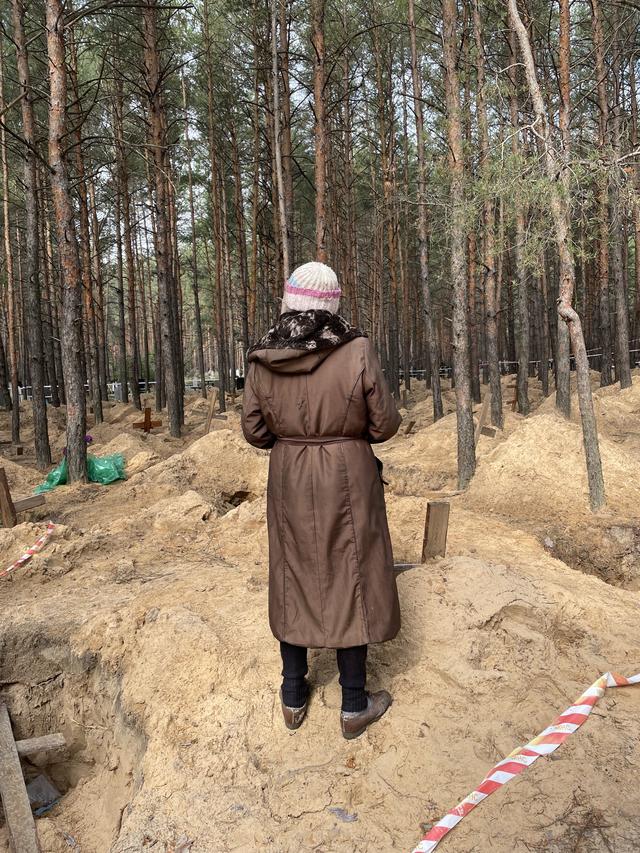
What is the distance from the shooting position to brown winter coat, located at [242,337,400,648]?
7.50ft

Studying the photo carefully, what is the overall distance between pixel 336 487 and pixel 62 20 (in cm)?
914

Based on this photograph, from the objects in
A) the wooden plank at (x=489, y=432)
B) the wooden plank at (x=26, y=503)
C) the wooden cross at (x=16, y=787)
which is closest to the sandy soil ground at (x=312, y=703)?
the wooden cross at (x=16, y=787)

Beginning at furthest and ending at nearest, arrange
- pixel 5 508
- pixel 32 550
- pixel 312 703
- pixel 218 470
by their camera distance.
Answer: pixel 218 470
pixel 5 508
pixel 32 550
pixel 312 703

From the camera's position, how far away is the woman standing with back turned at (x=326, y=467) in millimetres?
2285

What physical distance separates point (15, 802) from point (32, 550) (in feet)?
9.30

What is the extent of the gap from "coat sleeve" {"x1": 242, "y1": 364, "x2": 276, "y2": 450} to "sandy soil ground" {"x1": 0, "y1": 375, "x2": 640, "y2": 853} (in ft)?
4.42

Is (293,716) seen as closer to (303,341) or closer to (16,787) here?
(16,787)

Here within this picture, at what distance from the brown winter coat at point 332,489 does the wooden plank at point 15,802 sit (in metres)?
1.69

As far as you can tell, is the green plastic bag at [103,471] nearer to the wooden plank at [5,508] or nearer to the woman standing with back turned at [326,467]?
the wooden plank at [5,508]

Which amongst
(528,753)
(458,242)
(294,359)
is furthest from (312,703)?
(458,242)

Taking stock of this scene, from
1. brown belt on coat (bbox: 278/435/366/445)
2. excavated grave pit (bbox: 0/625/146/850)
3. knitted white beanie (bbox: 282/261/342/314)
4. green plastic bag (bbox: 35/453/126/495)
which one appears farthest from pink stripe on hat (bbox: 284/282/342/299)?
green plastic bag (bbox: 35/453/126/495)

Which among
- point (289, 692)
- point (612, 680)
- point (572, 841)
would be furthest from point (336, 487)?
point (612, 680)

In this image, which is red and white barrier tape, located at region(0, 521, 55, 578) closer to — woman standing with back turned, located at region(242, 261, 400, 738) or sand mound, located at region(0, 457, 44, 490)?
sand mound, located at region(0, 457, 44, 490)

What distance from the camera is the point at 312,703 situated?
2.75m
